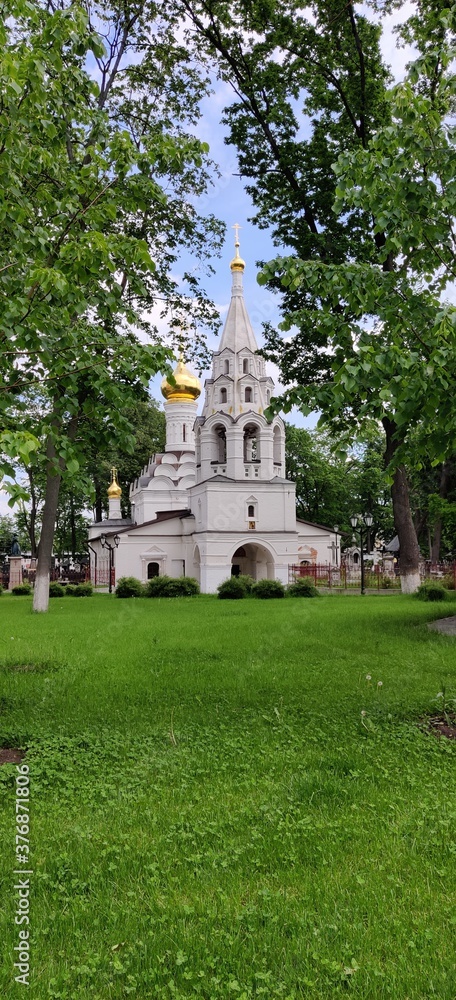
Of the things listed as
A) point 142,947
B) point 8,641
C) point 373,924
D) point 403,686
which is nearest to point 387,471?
point 403,686

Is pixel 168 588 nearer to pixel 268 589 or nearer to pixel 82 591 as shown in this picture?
pixel 268 589

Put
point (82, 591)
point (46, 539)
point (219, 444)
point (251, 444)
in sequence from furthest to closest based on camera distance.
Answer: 1. point (251, 444)
2. point (219, 444)
3. point (82, 591)
4. point (46, 539)

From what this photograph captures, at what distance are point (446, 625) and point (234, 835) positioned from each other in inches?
412

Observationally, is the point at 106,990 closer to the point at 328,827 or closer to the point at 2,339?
the point at 328,827

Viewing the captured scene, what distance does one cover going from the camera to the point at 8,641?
12.2m

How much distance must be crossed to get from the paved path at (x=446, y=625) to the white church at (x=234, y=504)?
18713 mm

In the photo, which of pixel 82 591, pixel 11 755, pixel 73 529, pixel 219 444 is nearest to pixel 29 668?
pixel 11 755

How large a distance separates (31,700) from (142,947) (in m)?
4.71

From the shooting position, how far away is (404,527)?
17.3 m

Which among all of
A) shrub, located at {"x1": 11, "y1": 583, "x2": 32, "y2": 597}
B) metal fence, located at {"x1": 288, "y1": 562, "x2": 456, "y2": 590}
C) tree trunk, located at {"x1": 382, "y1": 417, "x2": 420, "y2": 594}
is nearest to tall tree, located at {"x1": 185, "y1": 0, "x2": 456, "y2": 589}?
tree trunk, located at {"x1": 382, "y1": 417, "x2": 420, "y2": 594}

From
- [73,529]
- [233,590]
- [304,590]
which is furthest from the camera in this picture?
[73,529]

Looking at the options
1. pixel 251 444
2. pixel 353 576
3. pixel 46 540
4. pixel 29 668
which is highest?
pixel 251 444

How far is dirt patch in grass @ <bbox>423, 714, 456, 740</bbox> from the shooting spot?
5647 millimetres

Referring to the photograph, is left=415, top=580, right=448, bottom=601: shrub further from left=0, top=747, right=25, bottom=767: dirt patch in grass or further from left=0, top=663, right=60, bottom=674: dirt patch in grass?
left=0, top=747, right=25, bottom=767: dirt patch in grass
